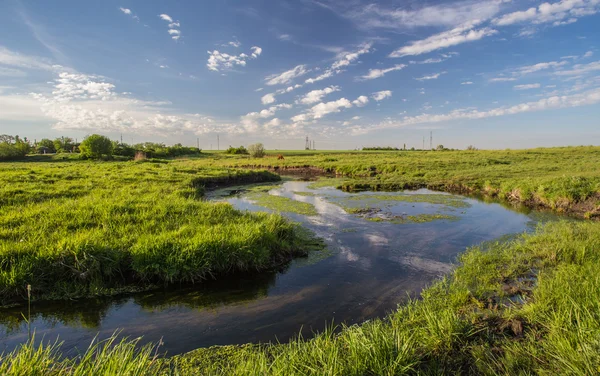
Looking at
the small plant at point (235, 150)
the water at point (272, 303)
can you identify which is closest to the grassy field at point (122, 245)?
the water at point (272, 303)

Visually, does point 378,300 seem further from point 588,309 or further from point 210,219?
point 210,219

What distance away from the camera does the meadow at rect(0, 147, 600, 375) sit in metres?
3.36

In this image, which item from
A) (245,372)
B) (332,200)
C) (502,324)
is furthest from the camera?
(332,200)

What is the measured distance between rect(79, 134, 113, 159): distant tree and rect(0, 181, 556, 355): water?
56.3 metres

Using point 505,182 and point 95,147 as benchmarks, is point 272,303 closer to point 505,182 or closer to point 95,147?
point 505,182

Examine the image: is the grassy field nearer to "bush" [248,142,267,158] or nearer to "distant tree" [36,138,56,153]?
"bush" [248,142,267,158]

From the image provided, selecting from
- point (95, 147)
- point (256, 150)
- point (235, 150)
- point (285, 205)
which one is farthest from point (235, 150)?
point (285, 205)

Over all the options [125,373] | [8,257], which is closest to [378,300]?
[125,373]

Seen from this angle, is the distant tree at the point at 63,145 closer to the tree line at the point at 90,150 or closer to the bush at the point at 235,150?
the tree line at the point at 90,150

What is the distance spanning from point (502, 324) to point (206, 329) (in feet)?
15.7

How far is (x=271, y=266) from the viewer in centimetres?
816

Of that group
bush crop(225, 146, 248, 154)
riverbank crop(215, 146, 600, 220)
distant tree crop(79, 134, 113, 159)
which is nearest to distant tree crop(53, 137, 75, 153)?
distant tree crop(79, 134, 113, 159)

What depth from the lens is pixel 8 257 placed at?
242 inches

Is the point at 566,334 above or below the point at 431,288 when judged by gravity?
above
